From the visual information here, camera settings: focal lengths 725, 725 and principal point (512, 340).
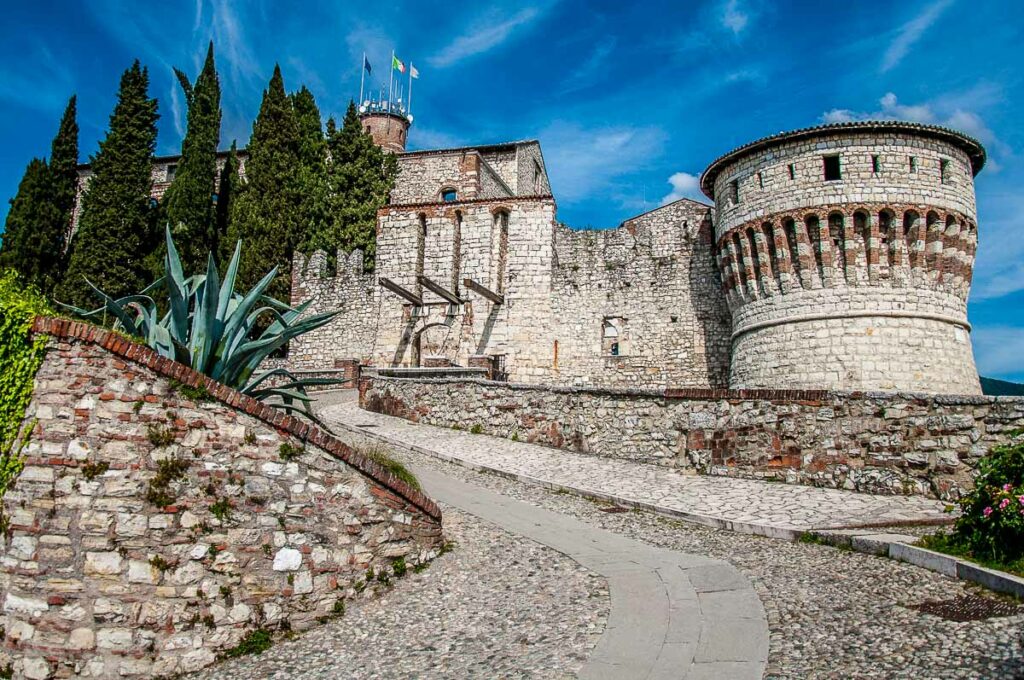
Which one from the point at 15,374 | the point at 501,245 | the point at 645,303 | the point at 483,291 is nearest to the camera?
the point at 15,374

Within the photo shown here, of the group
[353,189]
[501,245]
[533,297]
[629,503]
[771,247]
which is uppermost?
[353,189]

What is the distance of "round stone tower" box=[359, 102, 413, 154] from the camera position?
38.7m

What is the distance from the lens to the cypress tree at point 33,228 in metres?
31.4

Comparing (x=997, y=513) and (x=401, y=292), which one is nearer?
(x=997, y=513)

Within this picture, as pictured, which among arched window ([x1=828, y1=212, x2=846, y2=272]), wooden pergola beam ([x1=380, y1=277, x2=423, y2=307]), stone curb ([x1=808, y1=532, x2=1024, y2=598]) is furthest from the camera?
wooden pergola beam ([x1=380, y1=277, x2=423, y2=307])

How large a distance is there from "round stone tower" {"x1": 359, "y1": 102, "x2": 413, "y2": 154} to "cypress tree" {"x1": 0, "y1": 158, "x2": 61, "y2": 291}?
15.1 m

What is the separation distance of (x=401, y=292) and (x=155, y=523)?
20.8m

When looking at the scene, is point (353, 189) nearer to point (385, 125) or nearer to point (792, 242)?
point (385, 125)

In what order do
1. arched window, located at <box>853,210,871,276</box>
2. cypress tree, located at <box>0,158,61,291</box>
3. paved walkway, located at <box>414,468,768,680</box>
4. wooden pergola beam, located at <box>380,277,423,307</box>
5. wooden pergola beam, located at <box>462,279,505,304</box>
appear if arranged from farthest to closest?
1. cypress tree, located at <box>0,158,61,291</box>
2. wooden pergola beam, located at <box>380,277,423,307</box>
3. wooden pergola beam, located at <box>462,279,505,304</box>
4. arched window, located at <box>853,210,871,276</box>
5. paved walkway, located at <box>414,468,768,680</box>

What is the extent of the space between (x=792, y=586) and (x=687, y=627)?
1.42m

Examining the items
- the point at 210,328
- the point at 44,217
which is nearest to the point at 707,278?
the point at 210,328

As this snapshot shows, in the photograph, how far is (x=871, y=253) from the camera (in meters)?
18.9

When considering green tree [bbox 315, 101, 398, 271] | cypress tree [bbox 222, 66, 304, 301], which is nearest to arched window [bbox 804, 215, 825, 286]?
green tree [bbox 315, 101, 398, 271]

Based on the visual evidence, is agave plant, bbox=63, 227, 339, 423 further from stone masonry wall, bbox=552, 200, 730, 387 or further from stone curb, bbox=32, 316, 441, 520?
stone masonry wall, bbox=552, 200, 730, 387
